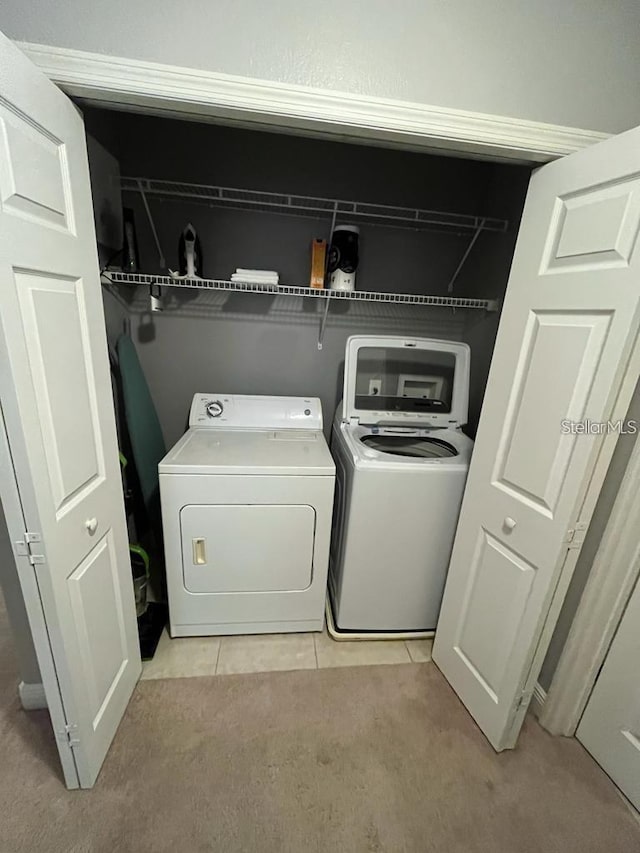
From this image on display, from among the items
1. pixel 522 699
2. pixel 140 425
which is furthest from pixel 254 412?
pixel 522 699

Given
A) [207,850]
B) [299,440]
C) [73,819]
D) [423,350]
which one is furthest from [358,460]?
[73,819]

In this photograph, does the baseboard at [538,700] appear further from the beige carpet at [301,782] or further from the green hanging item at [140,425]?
the green hanging item at [140,425]

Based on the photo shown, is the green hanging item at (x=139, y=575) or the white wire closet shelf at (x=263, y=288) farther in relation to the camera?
the green hanging item at (x=139, y=575)

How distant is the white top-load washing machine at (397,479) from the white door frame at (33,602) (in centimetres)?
111

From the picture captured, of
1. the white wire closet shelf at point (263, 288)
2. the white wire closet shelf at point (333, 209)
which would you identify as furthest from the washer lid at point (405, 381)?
the white wire closet shelf at point (333, 209)

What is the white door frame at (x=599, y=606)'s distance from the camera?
1.21 m

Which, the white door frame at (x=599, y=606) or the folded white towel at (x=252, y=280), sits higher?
the folded white towel at (x=252, y=280)

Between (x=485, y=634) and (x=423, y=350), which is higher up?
(x=423, y=350)

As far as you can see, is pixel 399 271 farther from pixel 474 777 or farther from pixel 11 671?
pixel 11 671

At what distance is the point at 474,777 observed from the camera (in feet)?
4.44

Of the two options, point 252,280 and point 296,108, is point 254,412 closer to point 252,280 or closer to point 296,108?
point 252,280

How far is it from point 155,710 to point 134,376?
58.6 inches

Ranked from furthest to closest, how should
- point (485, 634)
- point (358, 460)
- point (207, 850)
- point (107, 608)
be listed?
point (358, 460) < point (485, 634) < point (107, 608) < point (207, 850)

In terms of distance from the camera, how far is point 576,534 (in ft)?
3.79
